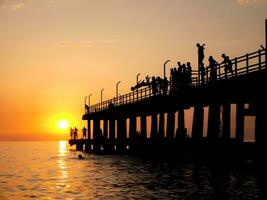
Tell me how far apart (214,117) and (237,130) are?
1.83 m

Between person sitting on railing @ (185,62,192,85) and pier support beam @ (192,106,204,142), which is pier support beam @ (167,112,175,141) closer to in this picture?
pier support beam @ (192,106,204,142)

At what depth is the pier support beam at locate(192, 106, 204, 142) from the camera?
38334 millimetres

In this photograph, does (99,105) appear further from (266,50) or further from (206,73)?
(266,50)

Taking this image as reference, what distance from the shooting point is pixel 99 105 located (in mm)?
71312

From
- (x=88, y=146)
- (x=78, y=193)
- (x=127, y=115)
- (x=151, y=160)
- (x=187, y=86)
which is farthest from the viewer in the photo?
(x=88, y=146)

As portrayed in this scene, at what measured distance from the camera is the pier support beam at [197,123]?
126 ft

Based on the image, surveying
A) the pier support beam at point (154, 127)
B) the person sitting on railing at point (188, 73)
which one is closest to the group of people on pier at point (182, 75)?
the person sitting on railing at point (188, 73)

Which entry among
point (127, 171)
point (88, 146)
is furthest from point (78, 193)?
point (88, 146)

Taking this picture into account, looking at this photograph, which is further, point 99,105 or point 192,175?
point 99,105

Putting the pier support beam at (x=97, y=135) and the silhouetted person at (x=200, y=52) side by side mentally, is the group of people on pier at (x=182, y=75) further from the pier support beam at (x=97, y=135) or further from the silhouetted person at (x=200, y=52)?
the pier support beam at (x=97, y=135)

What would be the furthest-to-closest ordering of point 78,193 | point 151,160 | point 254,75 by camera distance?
point 151,160, point 254,75, point 78,193

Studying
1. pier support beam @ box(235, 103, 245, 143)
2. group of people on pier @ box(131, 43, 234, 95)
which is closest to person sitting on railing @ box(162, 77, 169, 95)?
group of people on pier @ box(131, 43, 234, 95)

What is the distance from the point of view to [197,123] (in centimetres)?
3925

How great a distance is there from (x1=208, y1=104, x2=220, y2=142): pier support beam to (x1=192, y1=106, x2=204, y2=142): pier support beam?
6.96ft
